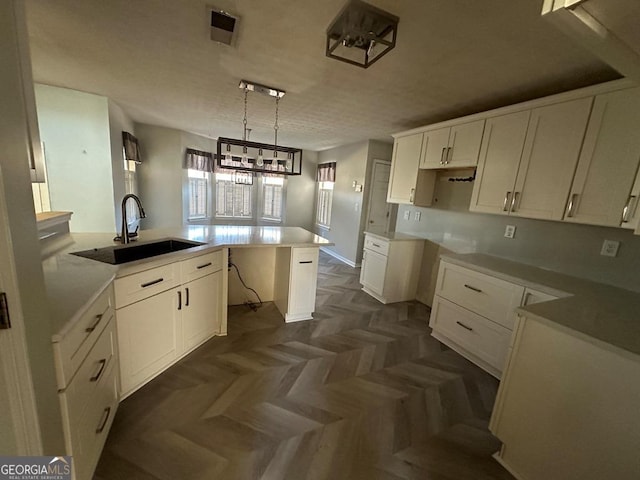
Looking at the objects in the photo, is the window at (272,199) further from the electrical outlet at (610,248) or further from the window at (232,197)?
the electrical outlet at (610,248)

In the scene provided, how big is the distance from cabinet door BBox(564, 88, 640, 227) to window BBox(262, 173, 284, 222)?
5.31 meters

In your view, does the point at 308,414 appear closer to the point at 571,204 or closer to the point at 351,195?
the point at 571,204

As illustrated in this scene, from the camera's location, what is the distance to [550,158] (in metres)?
1.97

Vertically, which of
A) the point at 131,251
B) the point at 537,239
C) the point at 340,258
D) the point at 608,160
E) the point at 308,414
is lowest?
the point at 308,414

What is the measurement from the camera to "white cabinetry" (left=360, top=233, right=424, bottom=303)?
133 inches

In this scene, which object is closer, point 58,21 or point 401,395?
point 58,21

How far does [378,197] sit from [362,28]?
356cm

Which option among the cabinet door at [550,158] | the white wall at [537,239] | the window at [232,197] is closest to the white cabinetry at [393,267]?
the white wall at [537,239]

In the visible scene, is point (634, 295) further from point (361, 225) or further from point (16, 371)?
point (361, 225)

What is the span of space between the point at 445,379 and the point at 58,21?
378 centimetres

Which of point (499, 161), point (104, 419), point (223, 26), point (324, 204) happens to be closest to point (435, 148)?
point (499, 161)

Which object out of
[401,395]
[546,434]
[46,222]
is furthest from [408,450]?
[46,222]

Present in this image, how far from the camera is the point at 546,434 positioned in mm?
1229

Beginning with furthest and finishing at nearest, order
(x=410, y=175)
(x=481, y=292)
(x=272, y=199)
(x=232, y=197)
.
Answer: (x=272, y=199), (x=232, y=197), (x=410, y=175), (x=481, y=292)
